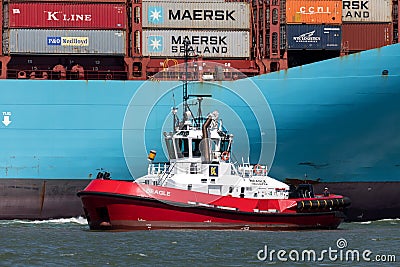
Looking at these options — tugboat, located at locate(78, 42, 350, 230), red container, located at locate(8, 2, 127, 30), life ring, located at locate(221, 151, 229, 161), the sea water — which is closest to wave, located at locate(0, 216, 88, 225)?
the sea water

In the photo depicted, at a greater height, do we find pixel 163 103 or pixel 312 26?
pixel 312 26

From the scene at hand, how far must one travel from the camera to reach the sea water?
988 inches

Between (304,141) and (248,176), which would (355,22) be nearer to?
(304,141)

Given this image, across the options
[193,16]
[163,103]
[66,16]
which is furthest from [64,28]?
[193,16]

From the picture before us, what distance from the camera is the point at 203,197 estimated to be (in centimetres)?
3228

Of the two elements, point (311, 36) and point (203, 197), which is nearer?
point (203, 197)

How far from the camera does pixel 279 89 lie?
38906mm

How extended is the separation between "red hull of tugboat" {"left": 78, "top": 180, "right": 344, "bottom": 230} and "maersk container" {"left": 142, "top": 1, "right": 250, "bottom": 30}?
9401mm

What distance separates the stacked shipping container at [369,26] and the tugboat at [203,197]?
8.57 meters

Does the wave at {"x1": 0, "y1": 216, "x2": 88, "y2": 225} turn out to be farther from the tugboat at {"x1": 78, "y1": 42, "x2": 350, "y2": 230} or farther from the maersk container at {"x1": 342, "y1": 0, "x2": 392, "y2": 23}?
the maersk container at {"x1": 342, "y1": 0, "x2": 392, "y2": 23}

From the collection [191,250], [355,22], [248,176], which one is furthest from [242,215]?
[355,22]

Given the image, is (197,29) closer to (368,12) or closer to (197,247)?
(368,12)

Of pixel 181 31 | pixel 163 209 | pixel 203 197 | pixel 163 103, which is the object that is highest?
pixel 181 31

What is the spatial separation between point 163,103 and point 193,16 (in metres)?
3.62
